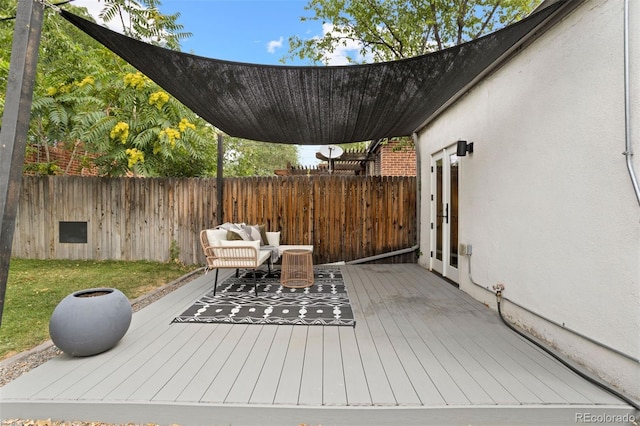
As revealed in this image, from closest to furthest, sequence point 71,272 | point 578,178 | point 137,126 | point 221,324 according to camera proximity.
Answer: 1. point 578,178
2. point 221,324
3. point 71,272
4. point 137,126

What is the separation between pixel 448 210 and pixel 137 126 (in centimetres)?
582

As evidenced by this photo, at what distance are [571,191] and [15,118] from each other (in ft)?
12.5

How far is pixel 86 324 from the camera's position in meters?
2.39

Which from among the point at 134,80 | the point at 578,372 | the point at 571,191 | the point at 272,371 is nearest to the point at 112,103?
the point at 134,80

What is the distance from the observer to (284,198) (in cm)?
655

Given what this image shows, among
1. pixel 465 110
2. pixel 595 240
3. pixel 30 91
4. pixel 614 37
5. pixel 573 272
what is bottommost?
pixel 573 272

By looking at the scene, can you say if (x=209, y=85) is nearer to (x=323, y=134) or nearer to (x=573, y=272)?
(x=323, y=134)

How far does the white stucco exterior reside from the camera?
2045mm

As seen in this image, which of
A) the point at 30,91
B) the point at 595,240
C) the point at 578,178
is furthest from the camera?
the point at 578,178

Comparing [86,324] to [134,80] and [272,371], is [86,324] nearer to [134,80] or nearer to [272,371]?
[272,371]

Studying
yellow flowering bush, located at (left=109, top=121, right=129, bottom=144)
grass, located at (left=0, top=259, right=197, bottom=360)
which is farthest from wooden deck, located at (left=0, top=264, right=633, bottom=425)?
yellow flowering bush, located at (left=109, top=121, right=129, bottom=144)

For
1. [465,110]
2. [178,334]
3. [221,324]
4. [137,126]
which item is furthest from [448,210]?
[137,126]

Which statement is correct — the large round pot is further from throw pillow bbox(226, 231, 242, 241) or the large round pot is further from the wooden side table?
the wooden side table

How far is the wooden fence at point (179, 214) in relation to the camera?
6.54 m
